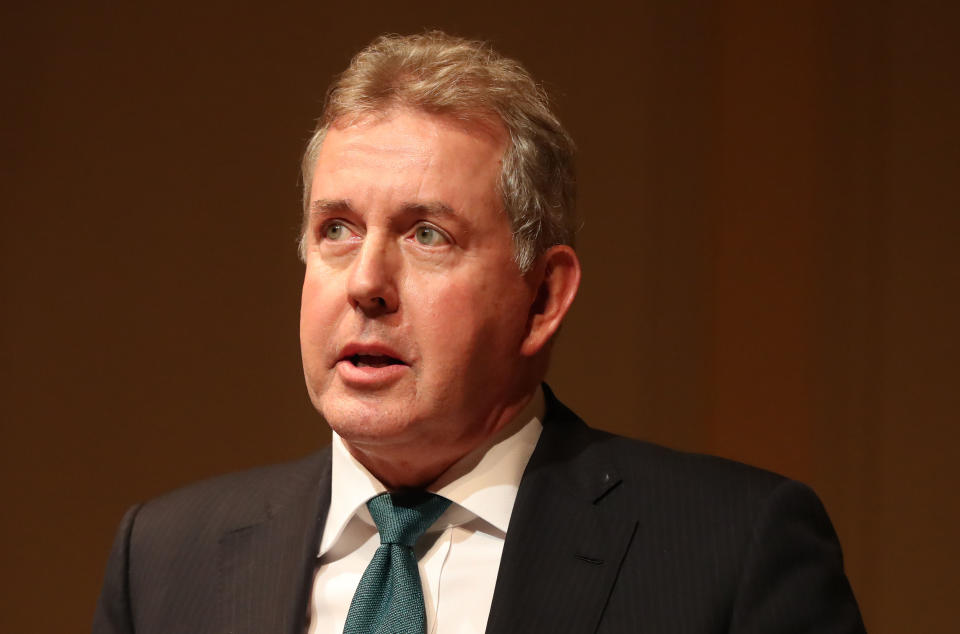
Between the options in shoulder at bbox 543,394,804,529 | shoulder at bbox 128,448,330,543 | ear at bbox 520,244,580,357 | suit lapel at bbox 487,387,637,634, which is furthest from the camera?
shoulder at bbox 128,448,330,543

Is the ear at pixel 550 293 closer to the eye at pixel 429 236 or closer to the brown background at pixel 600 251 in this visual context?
the eye at pixel 429 236

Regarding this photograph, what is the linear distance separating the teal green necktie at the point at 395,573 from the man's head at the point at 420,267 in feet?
0.19

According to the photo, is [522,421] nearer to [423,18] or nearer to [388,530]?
[388,530]

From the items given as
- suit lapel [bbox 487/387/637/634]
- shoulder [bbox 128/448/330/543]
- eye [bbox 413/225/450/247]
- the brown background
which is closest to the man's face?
eye [bbox 413/225/450/247]

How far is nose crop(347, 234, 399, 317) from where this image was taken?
6.12 feet

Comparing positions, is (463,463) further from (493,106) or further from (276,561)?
(493,106)

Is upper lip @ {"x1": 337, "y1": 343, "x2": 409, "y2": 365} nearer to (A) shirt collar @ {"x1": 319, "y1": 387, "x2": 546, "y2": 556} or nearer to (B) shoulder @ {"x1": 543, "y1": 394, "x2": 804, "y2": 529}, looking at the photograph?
(A) shirt collar @ {"x1": 319, "y1": 387, "x2": 546, "y2": 556}

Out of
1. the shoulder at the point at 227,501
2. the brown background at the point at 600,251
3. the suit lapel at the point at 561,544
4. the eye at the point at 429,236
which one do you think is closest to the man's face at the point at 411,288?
the eye at the point at 429,236

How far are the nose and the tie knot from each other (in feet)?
1.05

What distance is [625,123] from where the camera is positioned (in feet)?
10.9

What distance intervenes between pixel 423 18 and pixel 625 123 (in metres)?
0.62

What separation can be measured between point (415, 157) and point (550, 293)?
352mm

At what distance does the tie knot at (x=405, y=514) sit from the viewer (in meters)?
1.96

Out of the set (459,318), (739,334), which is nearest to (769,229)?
(739,334)
